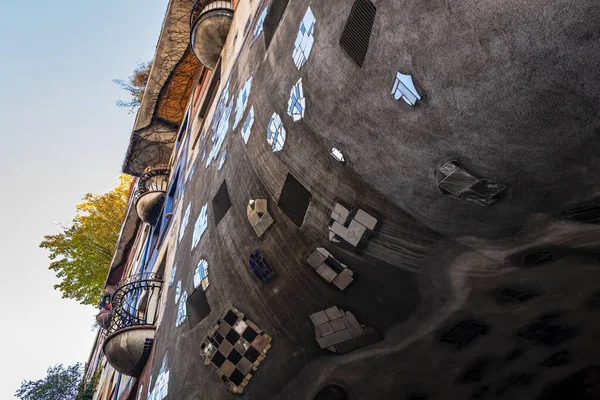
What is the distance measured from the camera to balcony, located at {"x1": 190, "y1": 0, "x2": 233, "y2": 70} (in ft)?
32.4

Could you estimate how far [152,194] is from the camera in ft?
46.2

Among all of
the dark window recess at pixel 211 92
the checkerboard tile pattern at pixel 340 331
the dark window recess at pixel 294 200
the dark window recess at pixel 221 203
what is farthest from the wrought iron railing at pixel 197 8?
the checkerboard tile pattern at pixel 340 331

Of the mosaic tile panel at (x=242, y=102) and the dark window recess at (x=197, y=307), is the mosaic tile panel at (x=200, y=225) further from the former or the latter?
the mosaic tile panel at (x=242, y=102)

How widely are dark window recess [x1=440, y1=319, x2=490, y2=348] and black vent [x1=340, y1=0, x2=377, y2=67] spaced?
Answer: 7.91 ft

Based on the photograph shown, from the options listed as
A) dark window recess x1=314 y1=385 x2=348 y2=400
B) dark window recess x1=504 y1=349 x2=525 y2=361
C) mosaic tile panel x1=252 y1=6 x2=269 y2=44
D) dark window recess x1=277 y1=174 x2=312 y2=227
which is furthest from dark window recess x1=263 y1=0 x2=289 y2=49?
dark window recess x1=504 y1=349 x2=525 y2=361

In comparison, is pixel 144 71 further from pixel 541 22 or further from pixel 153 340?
pixel 541 22

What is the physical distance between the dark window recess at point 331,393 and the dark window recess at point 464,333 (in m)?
1.11

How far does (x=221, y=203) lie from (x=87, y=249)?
65.7ft

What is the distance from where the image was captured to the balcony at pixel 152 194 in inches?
552

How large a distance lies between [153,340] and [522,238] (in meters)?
7.48

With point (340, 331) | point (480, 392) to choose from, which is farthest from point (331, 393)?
point (480, 392)

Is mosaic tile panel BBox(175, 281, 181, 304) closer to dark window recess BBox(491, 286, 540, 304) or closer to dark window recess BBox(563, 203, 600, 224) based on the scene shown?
dark window recess BBox(491, 286, 540, 304)

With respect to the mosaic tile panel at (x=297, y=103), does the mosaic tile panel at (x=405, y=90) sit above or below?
below

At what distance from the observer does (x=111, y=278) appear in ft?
71.8
